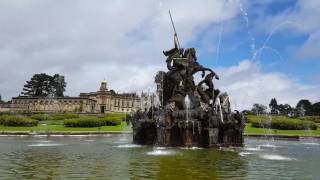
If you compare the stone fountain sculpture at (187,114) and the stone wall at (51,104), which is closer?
the stone fountain sculpture at (187,114)

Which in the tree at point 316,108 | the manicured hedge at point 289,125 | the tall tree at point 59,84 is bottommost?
the manicured hedge at point 289,125

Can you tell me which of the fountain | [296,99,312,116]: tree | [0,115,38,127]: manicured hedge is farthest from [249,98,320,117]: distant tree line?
the fountain

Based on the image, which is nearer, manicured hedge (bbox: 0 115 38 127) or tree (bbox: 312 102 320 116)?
manicured hedge (bbox: 0 115 38 127)

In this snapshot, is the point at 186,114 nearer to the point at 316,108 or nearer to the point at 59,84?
the point at 316,108

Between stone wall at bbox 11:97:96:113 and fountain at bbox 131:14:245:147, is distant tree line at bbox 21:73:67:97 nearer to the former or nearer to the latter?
stone wall at bbox 11:97:96:113

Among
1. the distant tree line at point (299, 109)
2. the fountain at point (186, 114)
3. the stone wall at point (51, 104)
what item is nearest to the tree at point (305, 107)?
the distant tree line at point (299, 109)

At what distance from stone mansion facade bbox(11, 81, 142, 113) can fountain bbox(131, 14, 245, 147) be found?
359 ft

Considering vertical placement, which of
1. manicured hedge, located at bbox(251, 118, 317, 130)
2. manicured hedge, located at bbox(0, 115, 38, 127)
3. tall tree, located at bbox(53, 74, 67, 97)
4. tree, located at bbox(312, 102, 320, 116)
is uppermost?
tall tree, located at bbox(53, 74, 67, 97)

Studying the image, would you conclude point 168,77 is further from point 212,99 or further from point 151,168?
point 151,168

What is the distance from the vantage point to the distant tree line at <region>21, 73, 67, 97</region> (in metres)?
166

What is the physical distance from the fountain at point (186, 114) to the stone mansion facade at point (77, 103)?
109m

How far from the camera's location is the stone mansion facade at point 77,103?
15038cm

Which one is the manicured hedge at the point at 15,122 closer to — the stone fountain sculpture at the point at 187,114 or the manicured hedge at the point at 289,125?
the manicured hedge at the point at 289,125

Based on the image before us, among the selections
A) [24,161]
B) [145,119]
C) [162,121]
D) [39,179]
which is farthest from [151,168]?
[145,119]
